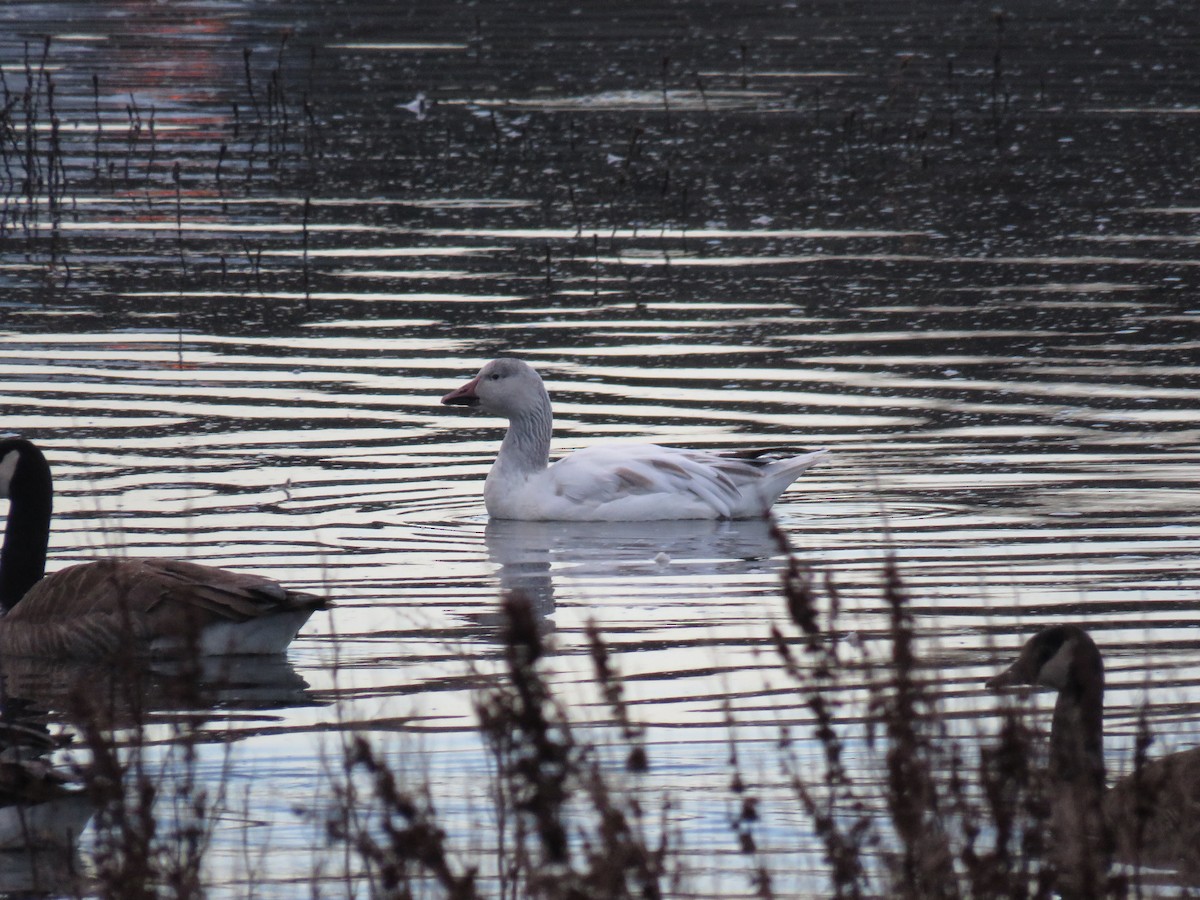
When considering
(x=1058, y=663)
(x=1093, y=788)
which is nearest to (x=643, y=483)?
(x=1058, y=663)

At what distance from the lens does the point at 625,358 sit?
15.2 m

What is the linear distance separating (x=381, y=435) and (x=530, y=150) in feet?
34.2

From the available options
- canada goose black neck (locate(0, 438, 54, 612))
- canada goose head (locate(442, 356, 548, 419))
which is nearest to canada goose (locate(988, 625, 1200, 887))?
canada goose black neck (locate(0, 438, 54, 612))

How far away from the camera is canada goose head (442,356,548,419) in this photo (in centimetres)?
1244

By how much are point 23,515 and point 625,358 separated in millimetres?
6112

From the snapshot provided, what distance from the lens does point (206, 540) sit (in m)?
10.8

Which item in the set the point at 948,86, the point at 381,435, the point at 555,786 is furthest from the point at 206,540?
the point at 948,86

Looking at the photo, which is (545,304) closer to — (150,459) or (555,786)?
(150,459)

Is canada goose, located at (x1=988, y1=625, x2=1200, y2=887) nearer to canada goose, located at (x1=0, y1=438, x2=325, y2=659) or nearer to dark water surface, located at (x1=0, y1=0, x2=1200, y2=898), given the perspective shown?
dark water surface, located at (x1=0, y1=0, x2=1200, y2=898)

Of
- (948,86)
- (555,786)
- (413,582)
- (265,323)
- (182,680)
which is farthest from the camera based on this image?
(948,86)

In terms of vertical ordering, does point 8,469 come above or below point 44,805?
above

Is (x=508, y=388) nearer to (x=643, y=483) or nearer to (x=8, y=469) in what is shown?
(x=643, y=483)

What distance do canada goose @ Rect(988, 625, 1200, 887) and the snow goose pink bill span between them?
192 inches

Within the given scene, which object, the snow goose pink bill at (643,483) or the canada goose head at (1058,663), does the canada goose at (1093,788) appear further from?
the snow goose pink bill at (643,483)
